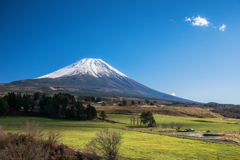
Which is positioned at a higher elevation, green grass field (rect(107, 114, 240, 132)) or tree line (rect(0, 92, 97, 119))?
tree line (rect(0, 92, 97, 119))

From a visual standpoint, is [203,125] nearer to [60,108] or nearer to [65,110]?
[65,110]

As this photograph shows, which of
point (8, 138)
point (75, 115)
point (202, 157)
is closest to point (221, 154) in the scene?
point (202, 157)

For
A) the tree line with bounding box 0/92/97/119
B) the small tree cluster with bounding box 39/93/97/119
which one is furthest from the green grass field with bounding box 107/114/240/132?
the tree line with bounding box 0/92/97/119

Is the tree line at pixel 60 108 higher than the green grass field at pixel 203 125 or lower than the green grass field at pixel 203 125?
higher

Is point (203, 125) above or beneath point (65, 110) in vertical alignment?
beneath

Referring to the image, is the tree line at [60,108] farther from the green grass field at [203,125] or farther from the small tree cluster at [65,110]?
the green grass field at [203,125]

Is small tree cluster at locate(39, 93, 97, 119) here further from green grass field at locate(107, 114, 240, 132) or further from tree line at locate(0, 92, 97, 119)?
green grass field at locate(107, 114, 240, 132)

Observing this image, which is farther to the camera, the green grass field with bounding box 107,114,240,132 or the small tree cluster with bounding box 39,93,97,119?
the small tree cluster with bounding box 39,93,97,119

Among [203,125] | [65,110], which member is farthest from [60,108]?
[203,125]

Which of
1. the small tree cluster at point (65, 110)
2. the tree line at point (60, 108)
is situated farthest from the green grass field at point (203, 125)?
the tree line at point (60, 108)

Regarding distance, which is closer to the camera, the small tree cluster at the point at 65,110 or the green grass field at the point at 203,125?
the green grass field at the point at 203,125

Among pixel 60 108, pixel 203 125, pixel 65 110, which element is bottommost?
pixel 203 125

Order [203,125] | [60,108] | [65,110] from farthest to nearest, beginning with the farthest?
[60,108]
[65,110]
[203,125]

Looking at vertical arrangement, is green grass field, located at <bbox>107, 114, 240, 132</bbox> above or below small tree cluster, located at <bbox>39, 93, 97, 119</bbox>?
below
